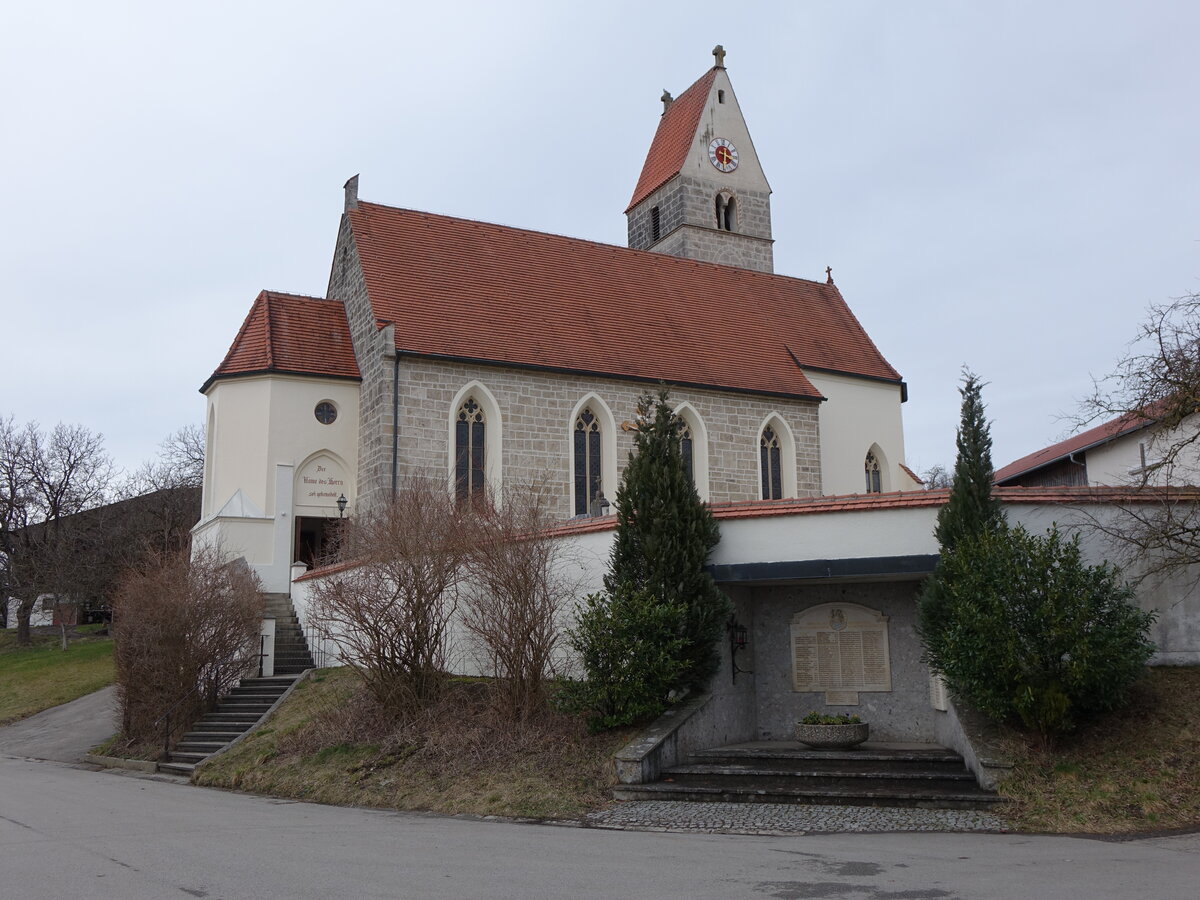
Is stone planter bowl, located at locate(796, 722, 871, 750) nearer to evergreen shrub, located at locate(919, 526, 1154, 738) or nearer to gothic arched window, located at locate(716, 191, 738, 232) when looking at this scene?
evergreen shrub, located at locate(919, 526, 1154, 738)

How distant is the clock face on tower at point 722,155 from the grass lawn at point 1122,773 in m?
27.2

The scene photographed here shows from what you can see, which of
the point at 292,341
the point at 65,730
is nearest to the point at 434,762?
the point at 65,730

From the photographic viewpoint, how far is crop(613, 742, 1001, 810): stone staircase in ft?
37.9

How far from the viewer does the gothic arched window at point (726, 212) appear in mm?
36969

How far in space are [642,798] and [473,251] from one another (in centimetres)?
1876

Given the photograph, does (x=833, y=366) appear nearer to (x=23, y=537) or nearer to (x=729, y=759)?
(x=729, y=759)

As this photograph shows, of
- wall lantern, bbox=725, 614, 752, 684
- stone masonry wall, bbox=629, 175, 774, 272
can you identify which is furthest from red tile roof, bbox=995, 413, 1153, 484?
wall lantern, bbox=725, 614, 752, 684

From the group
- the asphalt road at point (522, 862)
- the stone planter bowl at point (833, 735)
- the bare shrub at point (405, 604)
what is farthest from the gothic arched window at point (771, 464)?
the asphalt road at point (522, 862)

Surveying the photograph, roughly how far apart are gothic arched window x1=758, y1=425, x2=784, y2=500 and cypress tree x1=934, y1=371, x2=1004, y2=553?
14.2 meters

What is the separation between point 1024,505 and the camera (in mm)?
13898

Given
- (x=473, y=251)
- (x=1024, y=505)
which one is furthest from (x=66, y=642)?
(x=1024, y=505)

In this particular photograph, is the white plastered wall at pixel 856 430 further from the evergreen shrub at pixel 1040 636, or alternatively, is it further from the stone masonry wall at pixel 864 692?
the evergreen shrub at pixel 1040 636

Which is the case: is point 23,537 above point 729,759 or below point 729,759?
above

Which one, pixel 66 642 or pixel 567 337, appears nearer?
pixel 567 337
